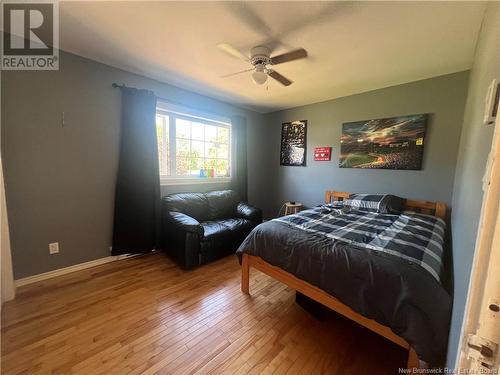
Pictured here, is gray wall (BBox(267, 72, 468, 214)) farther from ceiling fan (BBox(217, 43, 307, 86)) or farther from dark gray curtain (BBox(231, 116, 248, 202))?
ceiling fan (BBox(217, 43, 307, 86))

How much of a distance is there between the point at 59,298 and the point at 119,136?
182 centimetres

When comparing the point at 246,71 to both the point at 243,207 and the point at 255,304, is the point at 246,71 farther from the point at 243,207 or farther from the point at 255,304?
the point at 255,304

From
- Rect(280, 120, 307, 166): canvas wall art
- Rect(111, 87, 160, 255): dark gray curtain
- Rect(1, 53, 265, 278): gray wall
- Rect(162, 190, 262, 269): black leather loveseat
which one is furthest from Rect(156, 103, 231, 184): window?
Rect(280, 120, 307, 166): canvas wall art

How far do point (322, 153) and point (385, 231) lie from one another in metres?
2.02

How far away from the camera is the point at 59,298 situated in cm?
192

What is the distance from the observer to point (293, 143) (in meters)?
4.06

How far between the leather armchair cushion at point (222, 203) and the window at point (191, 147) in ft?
1.14

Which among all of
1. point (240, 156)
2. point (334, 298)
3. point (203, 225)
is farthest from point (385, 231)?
point (240, 156)

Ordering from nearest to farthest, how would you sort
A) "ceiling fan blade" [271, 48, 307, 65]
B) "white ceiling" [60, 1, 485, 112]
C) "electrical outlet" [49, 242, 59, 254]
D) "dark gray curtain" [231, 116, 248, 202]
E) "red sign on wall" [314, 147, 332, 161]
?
1. "white ceiling" [60, 1, 485, 112]
2. "ceiling fan blade" [271, 48, 307, 65]
3. "electrical outlet" [49, 242, 59, 254]
4. "red sign on wall" [314, 147, 332, 161]
5. "dark gray curtain" [231, 116, 248, 202]

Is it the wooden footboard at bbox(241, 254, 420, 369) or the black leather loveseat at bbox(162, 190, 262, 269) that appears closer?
the wooden footboard at bbox(241, 254, 420, 369)

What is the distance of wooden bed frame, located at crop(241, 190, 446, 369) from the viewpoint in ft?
4.03

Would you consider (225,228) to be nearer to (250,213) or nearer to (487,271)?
(250,213)

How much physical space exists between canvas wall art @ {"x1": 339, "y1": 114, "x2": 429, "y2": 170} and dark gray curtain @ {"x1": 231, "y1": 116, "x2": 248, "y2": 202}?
1.73 metres

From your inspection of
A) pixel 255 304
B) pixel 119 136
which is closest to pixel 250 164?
pixel 119 136
